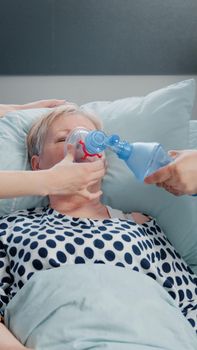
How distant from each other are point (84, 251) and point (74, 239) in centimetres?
5

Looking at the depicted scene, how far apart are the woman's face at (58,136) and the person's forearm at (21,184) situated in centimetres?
35

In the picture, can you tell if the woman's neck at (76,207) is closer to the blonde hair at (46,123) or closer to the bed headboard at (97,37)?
the blonde hair at (46,123)

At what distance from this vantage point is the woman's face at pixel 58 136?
145 centimetres

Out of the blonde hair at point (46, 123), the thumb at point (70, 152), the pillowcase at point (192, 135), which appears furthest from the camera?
the pillowcase at point (192, 135)

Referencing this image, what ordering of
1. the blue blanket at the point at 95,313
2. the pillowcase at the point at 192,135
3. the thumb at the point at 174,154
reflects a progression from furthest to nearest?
the pillowcase at the point at 192,135, the thumb at the point at 174,154, the blue blanket at the point at 95,313

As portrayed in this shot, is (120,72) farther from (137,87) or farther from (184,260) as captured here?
(184,260)

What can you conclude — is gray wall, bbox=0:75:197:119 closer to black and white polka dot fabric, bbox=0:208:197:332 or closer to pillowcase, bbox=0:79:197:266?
pillowcase, bbox=0:79:197:266

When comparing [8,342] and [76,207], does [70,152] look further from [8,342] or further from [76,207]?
[8,342]

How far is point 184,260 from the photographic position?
5.03 ft

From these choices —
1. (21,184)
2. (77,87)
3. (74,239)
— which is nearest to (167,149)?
(74,239)

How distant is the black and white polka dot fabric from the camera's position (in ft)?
4.17

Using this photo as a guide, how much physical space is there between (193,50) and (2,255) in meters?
1.48

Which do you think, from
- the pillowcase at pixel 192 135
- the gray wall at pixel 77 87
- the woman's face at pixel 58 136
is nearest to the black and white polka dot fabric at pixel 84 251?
the woman's face at pixel 58 136

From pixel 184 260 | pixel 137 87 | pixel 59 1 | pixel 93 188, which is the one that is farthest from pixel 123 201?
pixel 59 1
